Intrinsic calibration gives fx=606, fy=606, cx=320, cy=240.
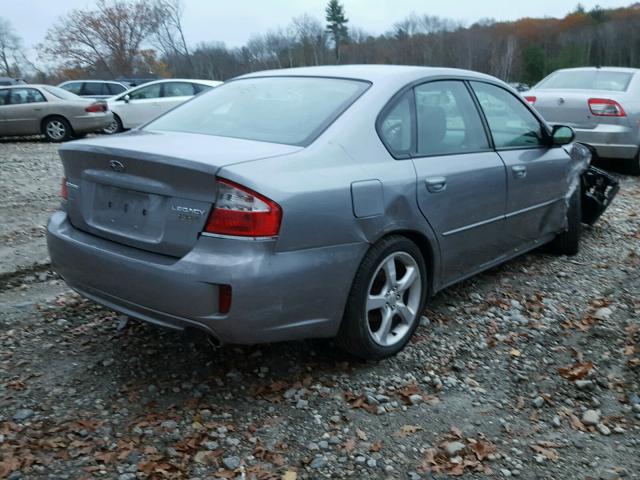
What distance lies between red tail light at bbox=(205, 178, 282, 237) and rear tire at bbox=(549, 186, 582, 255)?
330cm

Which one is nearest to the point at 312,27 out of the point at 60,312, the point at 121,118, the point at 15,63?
the point at 15,63

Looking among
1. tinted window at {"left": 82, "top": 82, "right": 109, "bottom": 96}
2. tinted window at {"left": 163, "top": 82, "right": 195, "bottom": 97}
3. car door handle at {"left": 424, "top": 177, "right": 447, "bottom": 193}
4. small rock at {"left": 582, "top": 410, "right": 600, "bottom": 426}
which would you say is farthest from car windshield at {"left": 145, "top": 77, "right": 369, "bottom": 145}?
tinted window at {"left": 82, "top": 82, "right": 109, "bottom": 96}

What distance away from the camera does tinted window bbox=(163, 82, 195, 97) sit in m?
15.2

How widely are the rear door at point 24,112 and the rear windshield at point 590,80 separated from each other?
412 inches

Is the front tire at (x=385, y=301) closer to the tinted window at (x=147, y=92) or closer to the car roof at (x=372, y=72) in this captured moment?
the car roof at (x=372, y=72)

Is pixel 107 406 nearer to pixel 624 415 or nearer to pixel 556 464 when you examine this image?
pixel 556 464

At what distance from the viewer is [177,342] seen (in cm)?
347

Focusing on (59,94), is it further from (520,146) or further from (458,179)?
(458,179)

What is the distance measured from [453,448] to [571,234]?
3.06 m

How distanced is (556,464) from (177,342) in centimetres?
207

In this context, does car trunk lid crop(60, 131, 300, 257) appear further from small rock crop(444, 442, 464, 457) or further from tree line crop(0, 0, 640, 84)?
tree line crop(0, 0, 640, 84)

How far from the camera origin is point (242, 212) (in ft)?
8.36

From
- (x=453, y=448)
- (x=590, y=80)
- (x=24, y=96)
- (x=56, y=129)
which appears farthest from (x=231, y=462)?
(x=24, y=96)

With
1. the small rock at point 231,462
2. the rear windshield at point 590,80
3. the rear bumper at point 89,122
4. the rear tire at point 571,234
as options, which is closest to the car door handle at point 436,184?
the small rock at point 231,462
